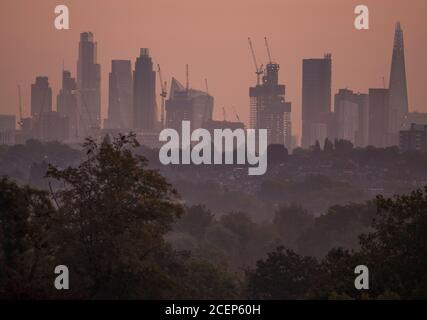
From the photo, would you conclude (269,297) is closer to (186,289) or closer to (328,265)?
(328,265)

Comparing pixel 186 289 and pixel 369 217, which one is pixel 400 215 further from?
pixel 369 217

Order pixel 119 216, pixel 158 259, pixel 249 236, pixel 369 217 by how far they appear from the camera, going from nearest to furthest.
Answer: pixel 119 216 < pixel 158 259 < pixel 369 217 < pixel 249 236
